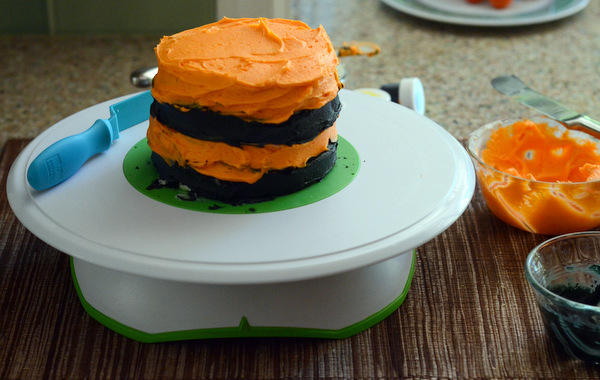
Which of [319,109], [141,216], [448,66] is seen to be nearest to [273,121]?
[319,109]

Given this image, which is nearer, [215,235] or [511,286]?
[215,235]

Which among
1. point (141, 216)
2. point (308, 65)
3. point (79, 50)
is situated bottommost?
point (79, 50)

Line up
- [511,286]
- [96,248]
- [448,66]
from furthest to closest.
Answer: [448,66] → [511,286] → [96,248]

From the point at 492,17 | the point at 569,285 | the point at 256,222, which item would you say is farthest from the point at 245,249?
the point at 492,17

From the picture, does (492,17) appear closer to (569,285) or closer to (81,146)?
(569,285)

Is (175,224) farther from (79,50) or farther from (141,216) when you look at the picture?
(79,50)

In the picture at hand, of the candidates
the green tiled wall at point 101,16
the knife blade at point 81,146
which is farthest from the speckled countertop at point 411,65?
the knife blade at point 81,146

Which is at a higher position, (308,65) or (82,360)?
(308,65)
